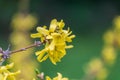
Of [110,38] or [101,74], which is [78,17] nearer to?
[110,38]

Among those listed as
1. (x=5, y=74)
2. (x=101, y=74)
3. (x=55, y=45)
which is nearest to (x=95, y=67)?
(x=101, y=74)

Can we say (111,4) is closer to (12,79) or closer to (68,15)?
(68,15)

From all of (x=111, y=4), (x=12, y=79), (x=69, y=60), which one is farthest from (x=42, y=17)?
(x=12, y=79)

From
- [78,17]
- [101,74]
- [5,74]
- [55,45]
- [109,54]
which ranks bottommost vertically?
[5,74]

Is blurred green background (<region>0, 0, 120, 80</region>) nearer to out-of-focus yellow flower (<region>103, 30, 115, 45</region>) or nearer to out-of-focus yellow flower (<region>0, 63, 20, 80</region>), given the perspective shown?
out-of-focus yellow flower (<region>103, 30, 115, 45</region>)

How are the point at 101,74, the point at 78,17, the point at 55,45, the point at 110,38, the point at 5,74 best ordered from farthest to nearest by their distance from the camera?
the point at 78,17, the point at 110,38, the point at 101,74, the point at 55,45, the point at 5,74

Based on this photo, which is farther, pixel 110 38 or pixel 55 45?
pixel 110 38

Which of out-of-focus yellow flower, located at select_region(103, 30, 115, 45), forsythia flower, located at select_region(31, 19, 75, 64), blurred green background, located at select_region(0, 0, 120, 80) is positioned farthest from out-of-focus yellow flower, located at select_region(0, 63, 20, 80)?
blurred green background, located at select_region(0, 0, 120, 80)

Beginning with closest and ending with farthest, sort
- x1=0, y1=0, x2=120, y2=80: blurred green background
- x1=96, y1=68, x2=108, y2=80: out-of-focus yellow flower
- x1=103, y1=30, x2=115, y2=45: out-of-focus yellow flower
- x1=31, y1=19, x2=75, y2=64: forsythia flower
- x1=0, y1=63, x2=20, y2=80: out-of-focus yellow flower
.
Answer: x1=0, y1=63, x2=20, y2=80: out-of-focus yellow flower, x1=31, y1=19, x2=75, y2=64: forsythia flower, x1=96, y1=68, x2=108, y2=80: out-of-focus yellow flower, x1=103, y1=30, x2=115, y2=45: out-of-focus yellow flower, x1=0, y1=0, x2=120, y2=80: blurred green background
